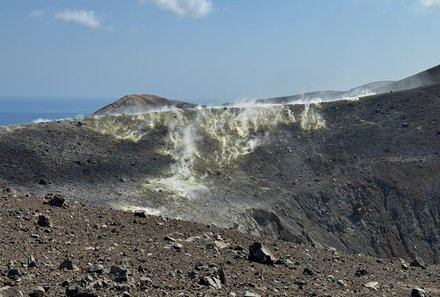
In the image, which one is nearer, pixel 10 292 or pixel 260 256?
pixel 10 292

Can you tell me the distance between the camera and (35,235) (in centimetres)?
2228

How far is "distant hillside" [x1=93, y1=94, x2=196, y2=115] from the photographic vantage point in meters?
97.6

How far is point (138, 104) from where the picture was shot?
103375 mm

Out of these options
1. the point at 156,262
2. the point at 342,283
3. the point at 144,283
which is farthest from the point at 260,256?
the point at 144,283

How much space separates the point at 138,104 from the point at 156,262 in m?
85.0

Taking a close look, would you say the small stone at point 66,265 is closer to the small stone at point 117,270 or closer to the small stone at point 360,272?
the small stone at point 117,270

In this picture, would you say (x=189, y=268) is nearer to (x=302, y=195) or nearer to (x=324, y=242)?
(x=324, y=242)

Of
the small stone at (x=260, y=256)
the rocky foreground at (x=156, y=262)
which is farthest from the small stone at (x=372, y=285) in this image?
the small stone at (x=260, y=256)

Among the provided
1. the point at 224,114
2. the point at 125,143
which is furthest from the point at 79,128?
the point at 224,114

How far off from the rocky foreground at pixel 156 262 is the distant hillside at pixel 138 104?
69.3m

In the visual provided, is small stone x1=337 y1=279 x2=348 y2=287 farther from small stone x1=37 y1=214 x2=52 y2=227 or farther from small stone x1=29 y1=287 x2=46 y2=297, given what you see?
small stone x1=37 y1=214 x2=52 y2=227

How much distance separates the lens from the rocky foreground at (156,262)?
16.9 metres

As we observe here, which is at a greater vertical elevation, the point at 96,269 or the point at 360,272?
the point at 96,269

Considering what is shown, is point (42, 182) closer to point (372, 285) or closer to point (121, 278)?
point (121, 278)
